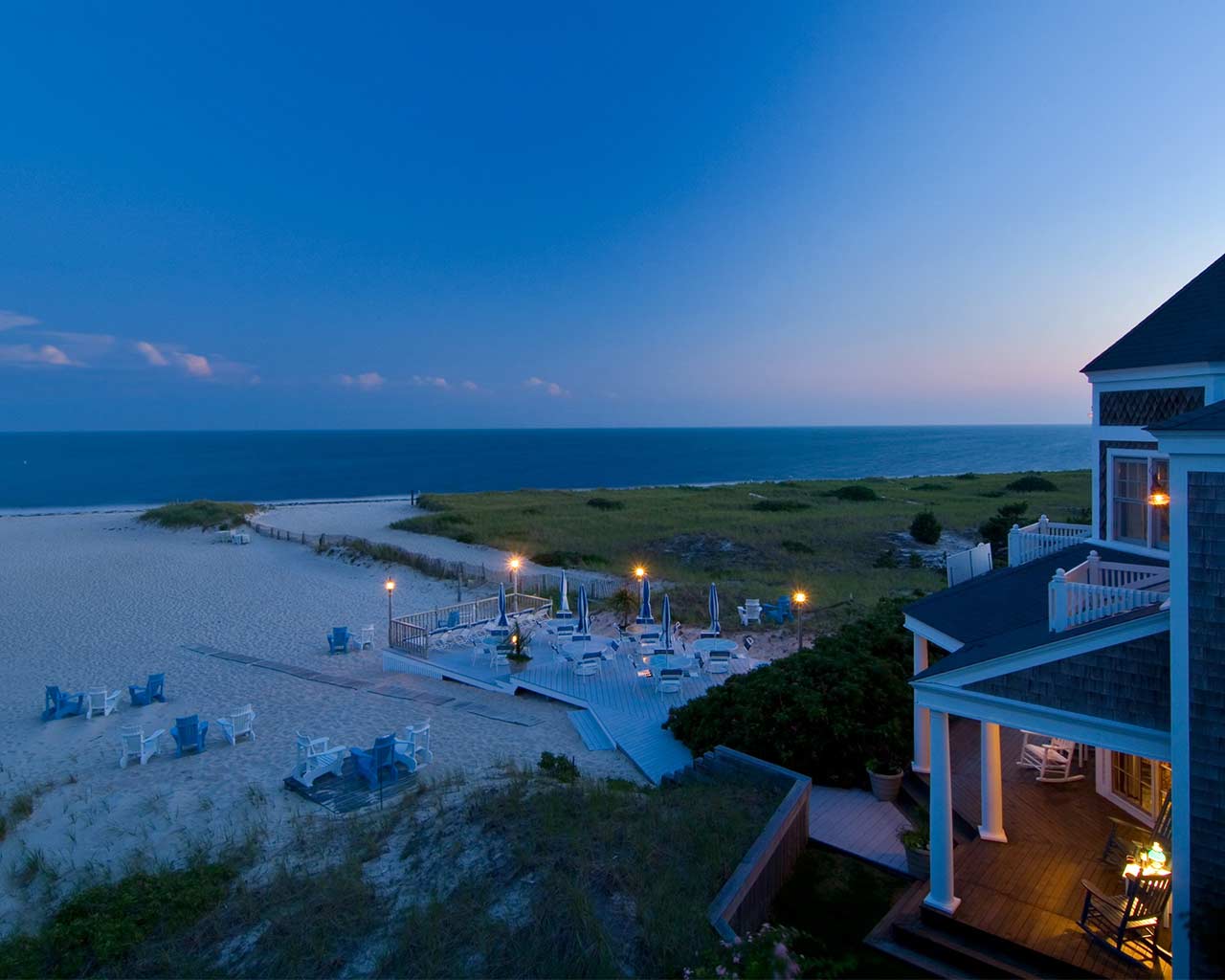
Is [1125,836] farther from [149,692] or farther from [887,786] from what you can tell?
[149,692]

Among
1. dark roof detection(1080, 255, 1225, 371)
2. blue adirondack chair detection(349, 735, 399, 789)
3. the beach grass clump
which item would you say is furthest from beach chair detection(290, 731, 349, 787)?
the beach grass clump

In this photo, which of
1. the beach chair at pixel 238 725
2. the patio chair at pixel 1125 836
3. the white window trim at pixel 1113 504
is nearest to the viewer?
the patio chair at pixel 1125 836

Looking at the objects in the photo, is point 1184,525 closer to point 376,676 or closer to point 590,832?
point 590,832

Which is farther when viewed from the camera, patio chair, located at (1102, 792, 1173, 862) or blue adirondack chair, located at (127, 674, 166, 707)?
blue adirondack chair, located at (127, 674, 166, 707)

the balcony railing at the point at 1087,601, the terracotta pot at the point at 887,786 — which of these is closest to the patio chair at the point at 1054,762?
the terracotta pot at the point at 887,786

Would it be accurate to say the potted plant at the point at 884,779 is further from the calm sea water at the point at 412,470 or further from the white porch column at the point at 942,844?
the calm sea water at the point at 412,470

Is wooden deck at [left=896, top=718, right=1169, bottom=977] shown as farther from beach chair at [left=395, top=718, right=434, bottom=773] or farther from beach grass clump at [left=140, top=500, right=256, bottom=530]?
beach grass clump at [left=140, top=500, right=256, bottom=530]
